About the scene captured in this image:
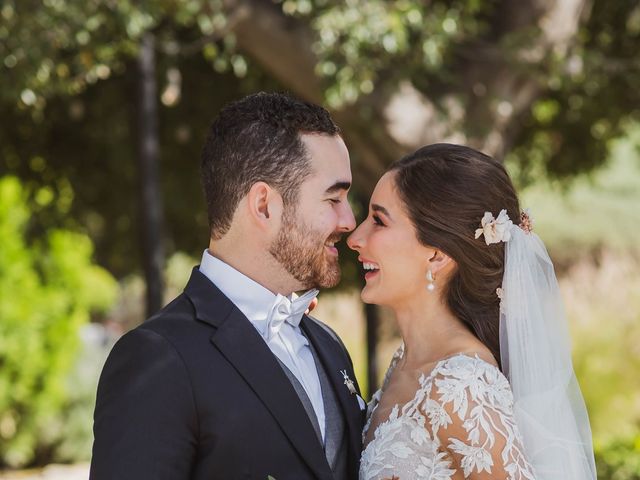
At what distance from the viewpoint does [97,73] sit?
21.6 feet

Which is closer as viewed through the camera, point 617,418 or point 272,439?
point 272,439

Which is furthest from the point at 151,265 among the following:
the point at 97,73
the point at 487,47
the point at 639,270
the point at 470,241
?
the point at 639,270

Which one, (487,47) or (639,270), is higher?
(487,47)

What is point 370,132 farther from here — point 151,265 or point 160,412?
point 160,412

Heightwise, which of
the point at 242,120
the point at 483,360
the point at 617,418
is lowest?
the point at 617,418

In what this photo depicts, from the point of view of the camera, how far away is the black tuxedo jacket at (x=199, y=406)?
2486mm

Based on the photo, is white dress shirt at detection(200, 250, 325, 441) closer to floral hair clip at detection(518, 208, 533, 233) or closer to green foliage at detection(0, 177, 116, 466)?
floral hair clip at detection(518, 208, 533, 233)

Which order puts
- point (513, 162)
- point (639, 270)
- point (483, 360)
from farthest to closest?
point (639, 270), point (513, 162), point (483, 360)

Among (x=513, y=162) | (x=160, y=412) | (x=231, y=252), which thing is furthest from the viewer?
(x=513, y=162)

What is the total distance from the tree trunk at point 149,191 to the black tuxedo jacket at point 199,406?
4102 mm

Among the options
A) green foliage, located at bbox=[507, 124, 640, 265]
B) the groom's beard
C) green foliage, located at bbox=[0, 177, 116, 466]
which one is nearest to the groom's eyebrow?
the groom's beard

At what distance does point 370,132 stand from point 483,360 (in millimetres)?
3919

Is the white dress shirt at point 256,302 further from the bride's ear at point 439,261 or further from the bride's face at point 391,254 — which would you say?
the bride's ear at point 439,261

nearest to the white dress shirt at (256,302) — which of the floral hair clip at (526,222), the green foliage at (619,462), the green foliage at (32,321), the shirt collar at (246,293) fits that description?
the shirt collar at (246,293)
